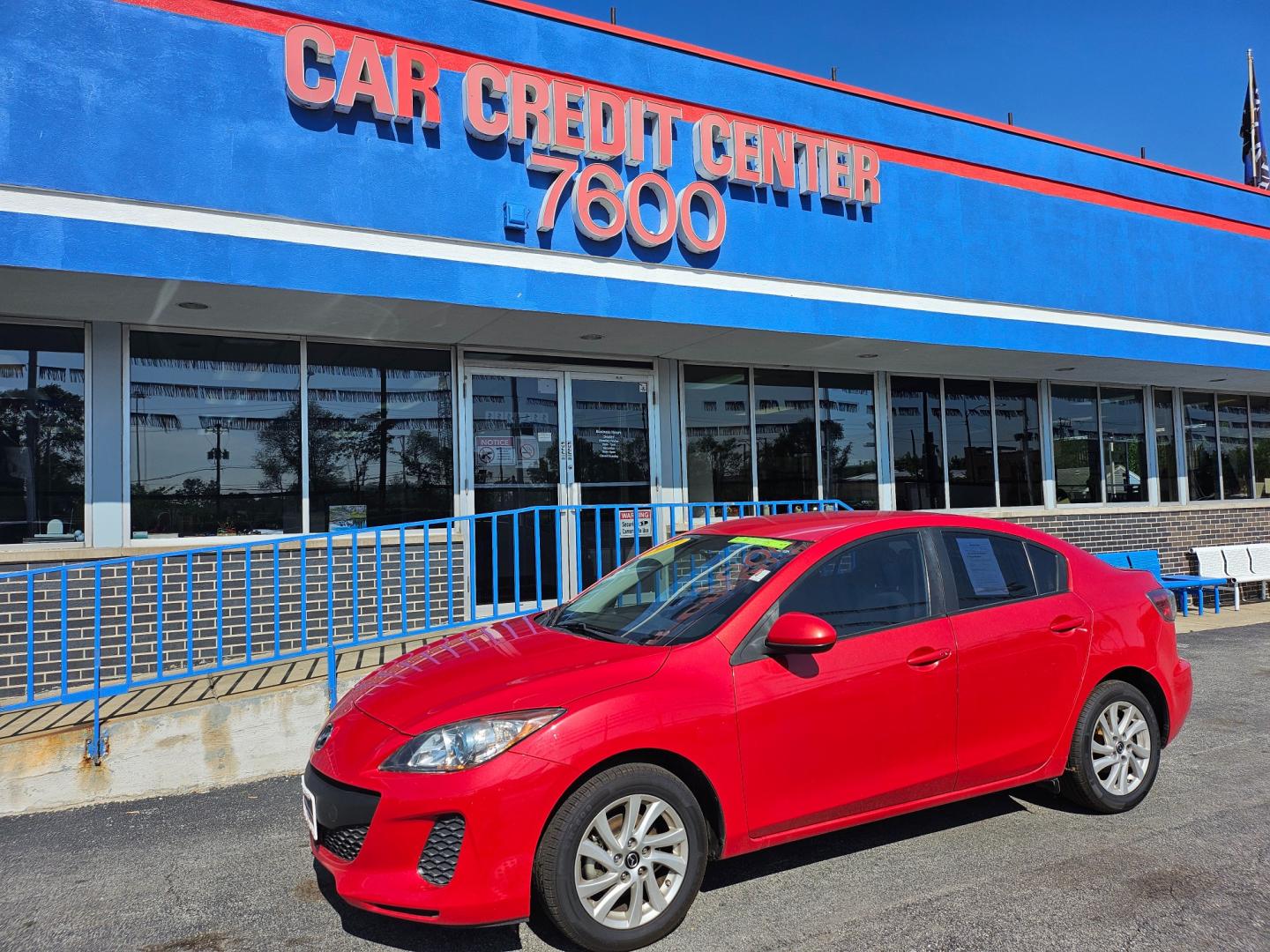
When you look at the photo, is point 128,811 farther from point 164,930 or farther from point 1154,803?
point 1154,803

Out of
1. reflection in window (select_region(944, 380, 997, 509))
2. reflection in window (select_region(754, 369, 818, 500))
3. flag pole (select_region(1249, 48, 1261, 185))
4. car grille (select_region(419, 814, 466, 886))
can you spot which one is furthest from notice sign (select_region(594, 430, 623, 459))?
flag pole (select_region(1249, 48, 1261, 185))

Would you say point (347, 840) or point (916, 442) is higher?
point (916, 442)

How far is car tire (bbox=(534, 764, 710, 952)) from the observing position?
3.25 meters

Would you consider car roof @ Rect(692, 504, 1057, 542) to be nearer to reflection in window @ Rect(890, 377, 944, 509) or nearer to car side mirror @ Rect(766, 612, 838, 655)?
car side mirror @ Rect(766, 612, 838, 655)

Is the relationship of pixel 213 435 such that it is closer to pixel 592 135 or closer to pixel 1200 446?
pixel 592 135

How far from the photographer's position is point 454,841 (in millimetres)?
3207

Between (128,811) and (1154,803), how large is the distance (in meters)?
5.87

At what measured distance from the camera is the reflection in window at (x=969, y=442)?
12383 mm

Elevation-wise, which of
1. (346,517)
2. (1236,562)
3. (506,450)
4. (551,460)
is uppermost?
(506,450)

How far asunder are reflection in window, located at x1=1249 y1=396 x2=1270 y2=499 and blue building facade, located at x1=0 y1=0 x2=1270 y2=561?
13.0 feet

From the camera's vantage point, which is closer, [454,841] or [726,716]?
[454,841]

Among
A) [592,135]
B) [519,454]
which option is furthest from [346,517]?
[592,135]

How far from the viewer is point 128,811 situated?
17.8 ft

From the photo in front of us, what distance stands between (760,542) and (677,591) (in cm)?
49
